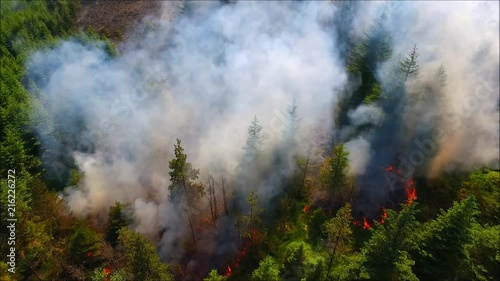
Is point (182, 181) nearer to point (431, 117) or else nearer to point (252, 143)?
point (252, 143)

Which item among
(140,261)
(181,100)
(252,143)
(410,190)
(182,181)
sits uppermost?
(181,100)

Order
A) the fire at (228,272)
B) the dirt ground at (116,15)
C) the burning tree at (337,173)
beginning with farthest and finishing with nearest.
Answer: the dirt ground at (116,15)
the fire at (228,272)
the burning tree at (337,173)

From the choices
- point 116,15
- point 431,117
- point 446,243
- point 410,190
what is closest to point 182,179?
point 446,243

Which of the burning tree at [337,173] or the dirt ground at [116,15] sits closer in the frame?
the burning tree at [337,173]

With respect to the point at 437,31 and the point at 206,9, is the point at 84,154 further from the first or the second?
the point at 437,31

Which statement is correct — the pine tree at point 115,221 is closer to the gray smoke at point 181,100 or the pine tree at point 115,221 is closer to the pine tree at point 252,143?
the gray smoke at point 181,100

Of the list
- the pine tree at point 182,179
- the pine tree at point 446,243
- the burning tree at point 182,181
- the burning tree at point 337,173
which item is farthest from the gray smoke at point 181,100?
the pine tree at point 446,243

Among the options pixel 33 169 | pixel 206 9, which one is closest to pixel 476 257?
pixel 33 169

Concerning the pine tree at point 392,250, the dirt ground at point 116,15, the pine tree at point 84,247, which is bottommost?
the pine tree at point 392,250
